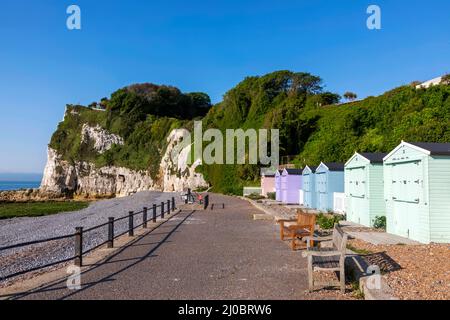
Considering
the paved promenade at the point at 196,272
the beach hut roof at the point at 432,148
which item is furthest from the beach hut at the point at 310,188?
the beach hut roof at the point at 432,148

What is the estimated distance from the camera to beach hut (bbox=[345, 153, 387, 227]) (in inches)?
617

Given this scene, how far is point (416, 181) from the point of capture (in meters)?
12.0

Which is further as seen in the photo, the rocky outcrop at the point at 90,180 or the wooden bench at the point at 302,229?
the rocky outcrop at the point at 90,180

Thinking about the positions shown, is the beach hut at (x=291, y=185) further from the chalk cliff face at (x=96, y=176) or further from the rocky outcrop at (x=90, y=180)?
the rocky outcrop at (x=90, y=180)

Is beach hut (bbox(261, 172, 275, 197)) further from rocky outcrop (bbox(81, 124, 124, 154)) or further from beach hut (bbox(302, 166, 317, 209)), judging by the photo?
rocky outcrop (bbox(81, 124, 124, 154))

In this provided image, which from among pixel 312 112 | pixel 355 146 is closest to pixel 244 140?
pixel 312 112

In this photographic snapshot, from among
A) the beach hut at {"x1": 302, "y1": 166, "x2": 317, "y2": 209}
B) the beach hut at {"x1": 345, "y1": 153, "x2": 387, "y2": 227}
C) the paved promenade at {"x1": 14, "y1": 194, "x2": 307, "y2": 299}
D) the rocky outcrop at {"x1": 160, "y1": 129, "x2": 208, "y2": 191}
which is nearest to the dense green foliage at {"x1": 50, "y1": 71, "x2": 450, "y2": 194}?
the rocky outcrop at {"x1": 160, "y1": 129, "x2": 208, "y2": 191}

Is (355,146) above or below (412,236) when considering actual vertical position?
above

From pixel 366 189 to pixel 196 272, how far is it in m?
10.0

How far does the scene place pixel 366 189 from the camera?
16.0 metres

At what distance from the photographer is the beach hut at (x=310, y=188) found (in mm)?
25016

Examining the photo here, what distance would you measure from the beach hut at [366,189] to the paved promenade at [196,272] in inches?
189
